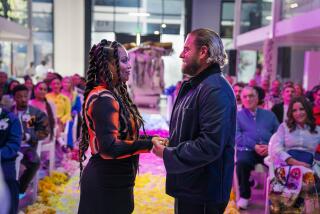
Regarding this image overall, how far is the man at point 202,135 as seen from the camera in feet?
6.50

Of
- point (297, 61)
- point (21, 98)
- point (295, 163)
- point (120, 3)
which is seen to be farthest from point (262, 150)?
point (120, 3)

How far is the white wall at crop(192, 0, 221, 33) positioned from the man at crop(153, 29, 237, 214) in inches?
668

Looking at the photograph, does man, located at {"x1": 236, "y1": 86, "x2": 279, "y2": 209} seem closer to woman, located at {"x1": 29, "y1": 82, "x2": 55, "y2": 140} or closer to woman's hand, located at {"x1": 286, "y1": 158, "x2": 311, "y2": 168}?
woman's hand, located at {"x1": 286, "y1": 158, "x2": 311, "y2": 168}

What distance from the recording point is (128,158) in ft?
7.28

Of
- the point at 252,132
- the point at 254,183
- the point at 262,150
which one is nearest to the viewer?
the point at 262,150

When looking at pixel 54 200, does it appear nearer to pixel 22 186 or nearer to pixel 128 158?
pixel 22 186

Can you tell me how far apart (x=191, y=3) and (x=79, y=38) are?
5.10m

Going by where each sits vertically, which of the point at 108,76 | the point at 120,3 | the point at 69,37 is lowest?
the point at 108,76

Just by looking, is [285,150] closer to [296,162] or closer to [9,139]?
[296,162]

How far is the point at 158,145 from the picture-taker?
219cm

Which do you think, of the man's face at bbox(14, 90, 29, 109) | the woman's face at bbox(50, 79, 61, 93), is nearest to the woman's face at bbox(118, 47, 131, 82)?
the man's face at bbox(14, 90, 29, 109)

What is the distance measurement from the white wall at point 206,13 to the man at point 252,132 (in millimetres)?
14305

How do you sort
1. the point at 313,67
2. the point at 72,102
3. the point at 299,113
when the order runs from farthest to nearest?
the point at 313,67 → the point at 72,102 → the point at 299,113

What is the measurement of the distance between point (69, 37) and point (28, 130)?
45.0 feet
